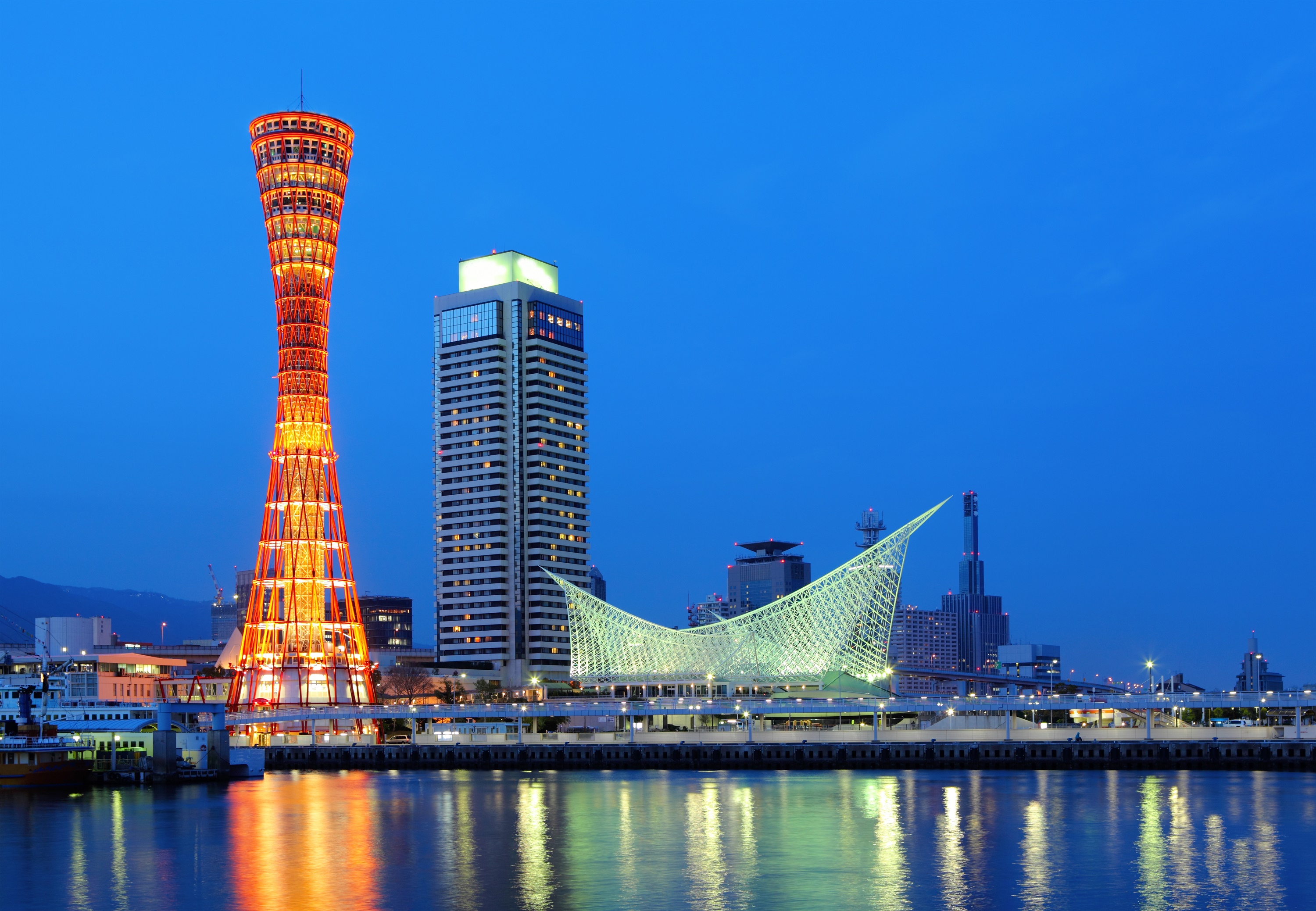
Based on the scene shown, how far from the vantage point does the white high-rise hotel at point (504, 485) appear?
549 feet

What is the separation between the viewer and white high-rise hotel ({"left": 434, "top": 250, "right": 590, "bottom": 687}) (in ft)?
549

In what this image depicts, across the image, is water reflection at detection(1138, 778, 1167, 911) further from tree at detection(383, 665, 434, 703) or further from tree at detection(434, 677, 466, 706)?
tree at detection(383, 665, 434, 703)

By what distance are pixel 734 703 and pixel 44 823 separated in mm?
56676

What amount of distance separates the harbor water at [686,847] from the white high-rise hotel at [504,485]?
95.2 metres

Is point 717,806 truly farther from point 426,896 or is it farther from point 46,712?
point 46,712

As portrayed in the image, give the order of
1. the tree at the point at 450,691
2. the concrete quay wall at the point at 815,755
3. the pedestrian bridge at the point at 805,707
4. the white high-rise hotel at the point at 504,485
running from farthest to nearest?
the white high-rise hotel at the point at 504,485 < the tree at the point at 450,691 < the pedestrian bridge at the point at 805,707 < the concrete quay wall at the point at 815,755

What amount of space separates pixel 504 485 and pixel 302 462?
55.7 meters

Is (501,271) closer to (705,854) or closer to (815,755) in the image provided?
(815,755)

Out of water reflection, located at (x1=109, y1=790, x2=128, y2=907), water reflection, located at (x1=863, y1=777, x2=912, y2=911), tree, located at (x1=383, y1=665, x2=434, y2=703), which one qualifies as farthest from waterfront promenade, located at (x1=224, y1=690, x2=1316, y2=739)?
water reflection, located at (x1=109, y1=790, x2=128, y2=907)

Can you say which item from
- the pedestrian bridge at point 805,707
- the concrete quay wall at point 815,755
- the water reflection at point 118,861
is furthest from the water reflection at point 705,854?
the pedestrian bridge at point 805,707

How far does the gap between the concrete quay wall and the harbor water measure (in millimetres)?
12132

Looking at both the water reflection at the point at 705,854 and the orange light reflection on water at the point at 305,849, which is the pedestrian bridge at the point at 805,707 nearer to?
the orange light reflection on water at the point at 305,849

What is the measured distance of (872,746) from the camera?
9000 cm

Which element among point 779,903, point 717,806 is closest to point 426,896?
point 779,903
